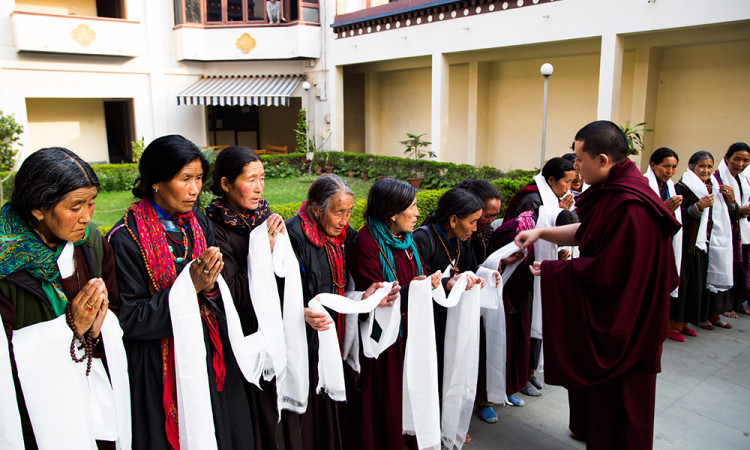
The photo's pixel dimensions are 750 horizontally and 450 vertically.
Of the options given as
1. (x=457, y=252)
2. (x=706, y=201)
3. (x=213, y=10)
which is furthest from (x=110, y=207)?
(x=706, y=201)

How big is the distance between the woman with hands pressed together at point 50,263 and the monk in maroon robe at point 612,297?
2237mm

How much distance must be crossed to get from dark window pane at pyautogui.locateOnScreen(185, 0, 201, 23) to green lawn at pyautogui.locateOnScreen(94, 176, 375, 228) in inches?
238

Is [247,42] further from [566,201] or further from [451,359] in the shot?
[451,359]

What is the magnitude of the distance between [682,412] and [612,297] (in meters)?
1.69

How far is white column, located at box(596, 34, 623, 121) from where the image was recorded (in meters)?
10.2

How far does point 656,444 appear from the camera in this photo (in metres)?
3.32

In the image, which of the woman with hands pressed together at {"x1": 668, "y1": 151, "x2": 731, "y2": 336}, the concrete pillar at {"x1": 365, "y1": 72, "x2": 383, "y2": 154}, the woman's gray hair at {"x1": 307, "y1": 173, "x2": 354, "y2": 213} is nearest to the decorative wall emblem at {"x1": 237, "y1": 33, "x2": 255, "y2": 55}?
the concrete pillar at {"x1": 365, "y1": 72, "x2": 383, "y2": 154}

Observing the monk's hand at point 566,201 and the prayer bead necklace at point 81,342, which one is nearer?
the prayer bead necklace at point 81,342

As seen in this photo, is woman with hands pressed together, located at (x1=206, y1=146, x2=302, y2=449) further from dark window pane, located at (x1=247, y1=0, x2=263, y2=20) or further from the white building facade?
dark window pane, located at (x1=247, y1=0, x2=263, y2=20)

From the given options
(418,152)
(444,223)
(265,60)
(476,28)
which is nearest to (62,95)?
(265,60)

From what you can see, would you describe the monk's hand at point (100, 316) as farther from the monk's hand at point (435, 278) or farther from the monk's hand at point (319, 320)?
the monk's hand at point (435, 278)

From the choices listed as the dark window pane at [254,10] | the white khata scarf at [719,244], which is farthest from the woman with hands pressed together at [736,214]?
the dark window pane at [254,10]

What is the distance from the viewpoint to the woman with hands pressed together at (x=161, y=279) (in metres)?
2.20

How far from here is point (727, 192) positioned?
5.00m
